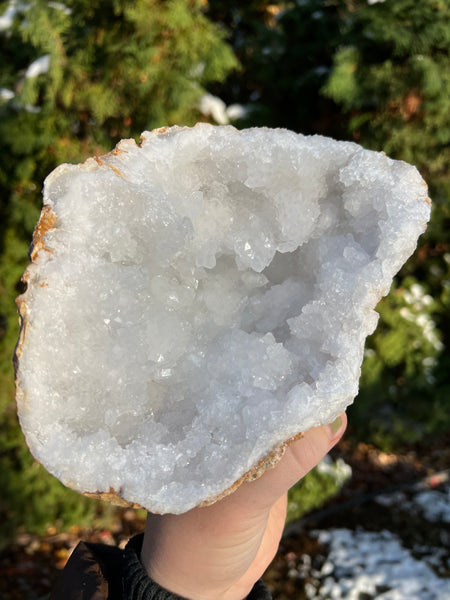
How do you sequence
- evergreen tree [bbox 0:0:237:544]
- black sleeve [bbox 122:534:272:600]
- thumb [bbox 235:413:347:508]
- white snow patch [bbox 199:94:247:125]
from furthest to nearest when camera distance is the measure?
white snow patch [bbox 199:94:247:125] < evergreen tree [bbox 0:0:237:544] < black sleeve [bbox 122:534:272:600] < thumb [bbox 235:413:347:508]

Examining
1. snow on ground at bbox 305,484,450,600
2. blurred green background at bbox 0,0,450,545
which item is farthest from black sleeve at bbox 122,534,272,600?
snow on ground at bbox 305,484,450,600

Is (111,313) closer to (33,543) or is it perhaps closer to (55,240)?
(55,240)

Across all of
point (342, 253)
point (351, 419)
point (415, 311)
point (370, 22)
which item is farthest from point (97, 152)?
point (351, 419)

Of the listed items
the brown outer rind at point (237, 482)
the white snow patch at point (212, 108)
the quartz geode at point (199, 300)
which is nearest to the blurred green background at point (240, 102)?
the white snow patch at point (212, 108)

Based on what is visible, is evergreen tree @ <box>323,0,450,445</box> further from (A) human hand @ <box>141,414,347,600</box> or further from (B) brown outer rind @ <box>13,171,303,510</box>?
(B) brown outer rind @ <box>13,171,303,510</box>

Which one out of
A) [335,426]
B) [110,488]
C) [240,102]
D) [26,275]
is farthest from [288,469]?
[240,102]

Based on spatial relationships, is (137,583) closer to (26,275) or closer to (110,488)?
(110,488)
